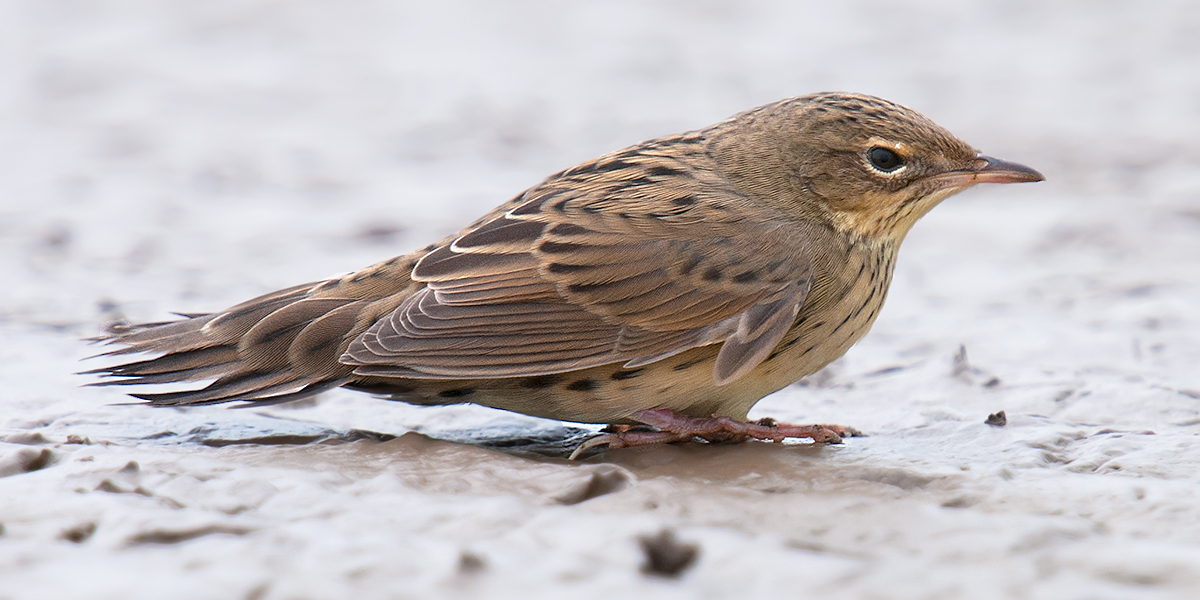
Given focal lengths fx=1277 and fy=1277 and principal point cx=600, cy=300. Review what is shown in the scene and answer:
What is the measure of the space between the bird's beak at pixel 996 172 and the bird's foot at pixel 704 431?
128 cm

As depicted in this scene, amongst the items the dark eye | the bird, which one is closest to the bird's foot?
the bird

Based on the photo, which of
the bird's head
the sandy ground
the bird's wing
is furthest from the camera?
the bird's head

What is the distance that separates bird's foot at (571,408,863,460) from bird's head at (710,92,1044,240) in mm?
916

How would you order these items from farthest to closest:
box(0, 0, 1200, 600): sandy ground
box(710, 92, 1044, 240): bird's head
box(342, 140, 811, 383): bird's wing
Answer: box(710, 92, 1044, 240): bird's head → box(342, 140, 811, 383): bird's wing → box(0, 0, 1200, 600): sandy ground

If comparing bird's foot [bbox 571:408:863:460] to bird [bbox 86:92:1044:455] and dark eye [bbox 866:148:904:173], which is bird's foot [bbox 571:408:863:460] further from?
dark eye [bbox 866:148:904:173]

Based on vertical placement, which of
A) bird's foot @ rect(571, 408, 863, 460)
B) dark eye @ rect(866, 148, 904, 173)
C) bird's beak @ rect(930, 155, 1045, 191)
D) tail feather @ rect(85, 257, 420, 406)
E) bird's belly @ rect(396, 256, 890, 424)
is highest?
dark eye @ rect(866, 148, 904, 173)

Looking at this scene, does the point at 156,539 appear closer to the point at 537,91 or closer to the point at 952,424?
the point at 952,424

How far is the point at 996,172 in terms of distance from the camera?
5.27 m

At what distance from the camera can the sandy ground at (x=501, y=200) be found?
3.41 metres

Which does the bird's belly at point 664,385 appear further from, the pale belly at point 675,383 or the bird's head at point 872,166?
the bird's head at point 872,166

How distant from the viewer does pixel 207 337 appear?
4895mm

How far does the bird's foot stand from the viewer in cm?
477

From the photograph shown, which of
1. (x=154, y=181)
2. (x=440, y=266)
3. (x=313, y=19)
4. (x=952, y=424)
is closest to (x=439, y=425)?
(x=440, y=266)

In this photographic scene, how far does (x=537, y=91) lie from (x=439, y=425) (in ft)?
21.8
